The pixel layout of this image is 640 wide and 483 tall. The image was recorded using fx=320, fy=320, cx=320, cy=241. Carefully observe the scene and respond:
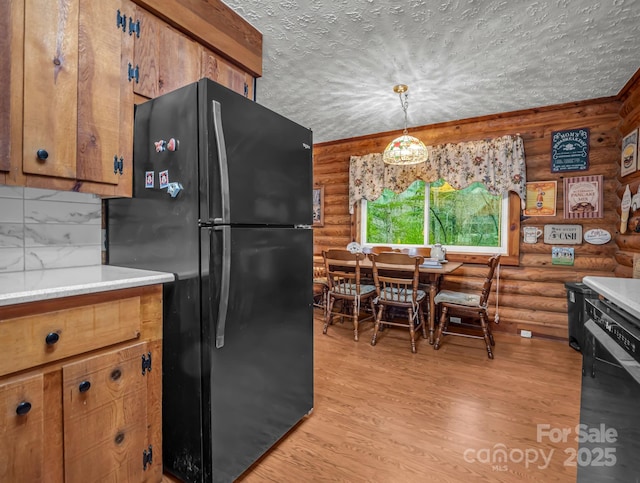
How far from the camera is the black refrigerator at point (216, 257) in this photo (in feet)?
4.14

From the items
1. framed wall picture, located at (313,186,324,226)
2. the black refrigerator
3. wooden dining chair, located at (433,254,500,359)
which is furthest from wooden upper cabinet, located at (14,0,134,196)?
framed wall picture, located at (313,186,324,226)

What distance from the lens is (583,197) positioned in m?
3.13

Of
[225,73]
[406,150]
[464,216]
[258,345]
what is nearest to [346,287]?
[406,150]

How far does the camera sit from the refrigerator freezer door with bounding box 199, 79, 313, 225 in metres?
1.24

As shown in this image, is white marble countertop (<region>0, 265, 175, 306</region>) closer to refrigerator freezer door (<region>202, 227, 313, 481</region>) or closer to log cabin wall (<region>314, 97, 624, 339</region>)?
refrigerator freezer door (<region>202, 227, 313, 481</region>)

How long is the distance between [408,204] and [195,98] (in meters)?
3.30

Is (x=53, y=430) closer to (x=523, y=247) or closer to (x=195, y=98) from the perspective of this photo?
(x=195, y=98)

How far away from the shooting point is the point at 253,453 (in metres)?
1.47

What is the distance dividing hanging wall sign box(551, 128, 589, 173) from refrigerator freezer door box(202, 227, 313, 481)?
9.63ft

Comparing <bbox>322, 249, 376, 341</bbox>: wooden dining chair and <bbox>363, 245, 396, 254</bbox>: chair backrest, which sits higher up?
<bbox>363, 245, 396, 254</bbox>: chair backrest

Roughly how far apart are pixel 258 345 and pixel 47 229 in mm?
1117

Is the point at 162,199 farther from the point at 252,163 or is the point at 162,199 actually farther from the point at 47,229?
the point at 47,229

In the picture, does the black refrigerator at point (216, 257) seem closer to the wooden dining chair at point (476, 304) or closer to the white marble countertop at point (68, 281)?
the white marble countertop at point (68, 281)

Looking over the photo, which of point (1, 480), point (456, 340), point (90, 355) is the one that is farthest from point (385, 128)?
point (1, 480)
